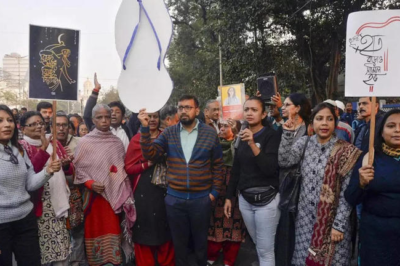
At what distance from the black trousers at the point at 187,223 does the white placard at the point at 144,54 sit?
0.94 m

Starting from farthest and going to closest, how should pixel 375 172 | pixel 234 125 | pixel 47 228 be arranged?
1. pixel 234 125
2. pixel 47 228
3. pixel 375 172

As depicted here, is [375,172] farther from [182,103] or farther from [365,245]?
[182,103]

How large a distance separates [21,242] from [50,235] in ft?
1.25

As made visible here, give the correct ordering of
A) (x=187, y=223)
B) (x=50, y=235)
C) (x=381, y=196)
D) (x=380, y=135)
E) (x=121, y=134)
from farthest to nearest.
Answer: (x=121, y=134) → (x=187, y=223) → (x=50, y=235) → (x=380, y=135) → (x=381, y=196)

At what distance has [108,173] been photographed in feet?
11.4

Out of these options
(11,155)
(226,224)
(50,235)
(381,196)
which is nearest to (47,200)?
(50,235)

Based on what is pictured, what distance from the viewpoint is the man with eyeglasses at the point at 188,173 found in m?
3.21

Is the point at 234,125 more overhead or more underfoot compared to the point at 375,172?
more overhead

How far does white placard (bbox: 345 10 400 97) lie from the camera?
245 centimetres

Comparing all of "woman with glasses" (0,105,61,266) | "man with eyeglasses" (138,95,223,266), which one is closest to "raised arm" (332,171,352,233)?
"man with eyeglasses" (138,95,223,266)

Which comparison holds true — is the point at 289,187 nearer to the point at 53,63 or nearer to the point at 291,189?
the point at 291,189

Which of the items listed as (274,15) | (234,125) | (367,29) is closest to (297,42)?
(274,15)

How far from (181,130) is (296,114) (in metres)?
1.12

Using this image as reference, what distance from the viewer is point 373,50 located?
2475 mm
